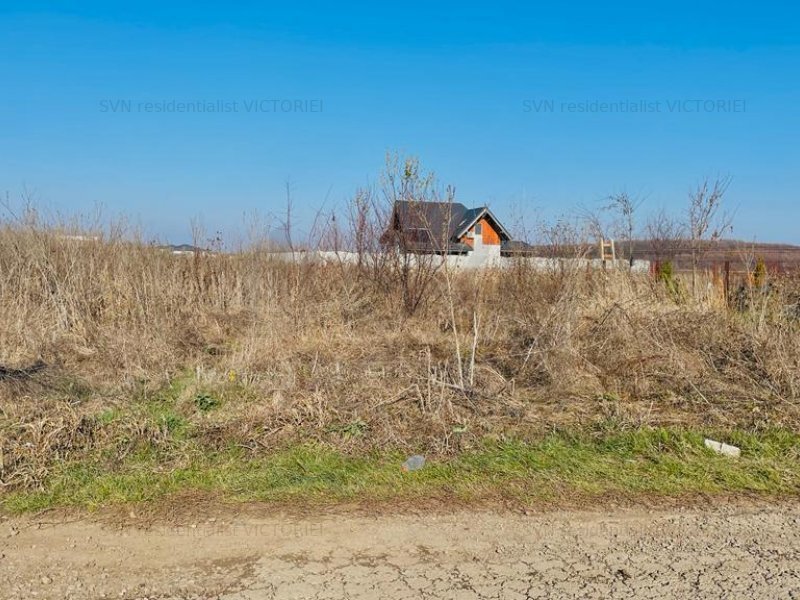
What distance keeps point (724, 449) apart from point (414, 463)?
2478 mm

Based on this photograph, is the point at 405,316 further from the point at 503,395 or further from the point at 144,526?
the point at 144,526

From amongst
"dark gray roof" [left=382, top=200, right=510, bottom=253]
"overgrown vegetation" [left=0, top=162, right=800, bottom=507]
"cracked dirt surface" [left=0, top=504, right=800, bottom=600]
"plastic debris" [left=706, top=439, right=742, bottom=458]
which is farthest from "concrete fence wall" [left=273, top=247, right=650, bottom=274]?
"cracked dirt surface" [left=0, top=504, right=800, bottom=600]

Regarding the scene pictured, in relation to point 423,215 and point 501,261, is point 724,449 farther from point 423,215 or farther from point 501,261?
point 501,261

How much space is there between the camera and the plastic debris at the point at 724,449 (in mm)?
4531

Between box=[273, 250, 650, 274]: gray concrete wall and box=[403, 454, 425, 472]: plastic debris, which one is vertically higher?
box=[273, 250, 650, 274]: gray concrete wall

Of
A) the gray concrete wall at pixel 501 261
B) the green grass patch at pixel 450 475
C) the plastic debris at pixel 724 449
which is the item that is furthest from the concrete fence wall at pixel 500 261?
the green grass patch at pixel 450 475

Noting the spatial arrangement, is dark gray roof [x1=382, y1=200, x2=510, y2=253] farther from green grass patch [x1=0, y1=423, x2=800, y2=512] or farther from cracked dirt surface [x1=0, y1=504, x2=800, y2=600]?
cracked dirt surface [x1=0, y1=504, x2=800, y2=600]

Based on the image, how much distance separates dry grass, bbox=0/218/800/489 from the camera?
491 cm

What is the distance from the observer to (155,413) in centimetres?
545

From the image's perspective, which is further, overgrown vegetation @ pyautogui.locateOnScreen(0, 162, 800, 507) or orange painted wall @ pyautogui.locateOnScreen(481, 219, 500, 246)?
orange painted wall @ pyautogui.locateOnScreen(481, 219, 500, 246)

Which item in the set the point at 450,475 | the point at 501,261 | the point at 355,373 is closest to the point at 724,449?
the point at 450,475

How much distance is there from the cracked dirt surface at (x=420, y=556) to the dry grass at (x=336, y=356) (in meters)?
1.13

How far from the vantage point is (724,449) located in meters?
4.59

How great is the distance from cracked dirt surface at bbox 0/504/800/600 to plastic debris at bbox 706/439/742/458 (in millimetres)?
840
